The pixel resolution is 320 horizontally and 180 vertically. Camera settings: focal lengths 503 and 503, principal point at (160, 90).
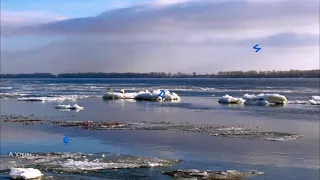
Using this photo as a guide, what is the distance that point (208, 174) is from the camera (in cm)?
1661

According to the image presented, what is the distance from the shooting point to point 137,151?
21.3m

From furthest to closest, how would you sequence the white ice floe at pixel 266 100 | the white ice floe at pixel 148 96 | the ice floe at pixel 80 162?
the white ice floe at pixel 148 96 → the white ice floe at pixel 266 100 → the ice floe at pixel 80 162

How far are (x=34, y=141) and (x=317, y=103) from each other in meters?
37.4

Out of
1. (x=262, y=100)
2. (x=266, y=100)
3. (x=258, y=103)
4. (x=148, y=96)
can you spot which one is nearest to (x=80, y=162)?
(x=258, y=103)

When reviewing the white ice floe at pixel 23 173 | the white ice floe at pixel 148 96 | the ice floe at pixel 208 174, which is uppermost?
the white ice floe at pixel 148 96

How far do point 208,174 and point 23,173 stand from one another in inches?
234

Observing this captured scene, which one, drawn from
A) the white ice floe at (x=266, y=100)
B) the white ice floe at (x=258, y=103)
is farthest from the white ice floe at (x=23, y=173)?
the white ice floe at (x=266, y=100)

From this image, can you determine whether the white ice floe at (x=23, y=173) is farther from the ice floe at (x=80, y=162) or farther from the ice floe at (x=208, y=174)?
the ice floe at (x=208, y=174)

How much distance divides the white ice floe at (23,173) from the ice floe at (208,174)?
4222 mm

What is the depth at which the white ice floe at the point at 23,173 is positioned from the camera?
15.7 metres

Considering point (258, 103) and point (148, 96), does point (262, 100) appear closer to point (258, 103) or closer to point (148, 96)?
point (258, 103)

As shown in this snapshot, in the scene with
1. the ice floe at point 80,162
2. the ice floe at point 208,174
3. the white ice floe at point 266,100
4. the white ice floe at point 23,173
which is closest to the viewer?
the white ice floe at point 23,173

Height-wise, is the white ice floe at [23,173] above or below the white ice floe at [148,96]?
below

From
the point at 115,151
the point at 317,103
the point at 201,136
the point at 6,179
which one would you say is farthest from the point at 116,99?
the point at 6,179
